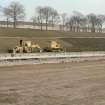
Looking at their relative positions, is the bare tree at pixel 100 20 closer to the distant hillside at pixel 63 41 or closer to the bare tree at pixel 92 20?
the bare tree at pixel 92 20

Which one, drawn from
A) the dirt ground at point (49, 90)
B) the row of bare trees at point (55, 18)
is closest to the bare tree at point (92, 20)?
the row of bare trees at point (55, 18)

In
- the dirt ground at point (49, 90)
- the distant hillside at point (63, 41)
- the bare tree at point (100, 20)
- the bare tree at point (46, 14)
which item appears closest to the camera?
the dirt ground at point (49, 90)

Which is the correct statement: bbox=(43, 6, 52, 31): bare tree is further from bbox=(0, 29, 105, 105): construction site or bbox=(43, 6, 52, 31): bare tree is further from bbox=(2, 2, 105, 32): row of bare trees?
bbox=(0, 29, 105, 105): construction site

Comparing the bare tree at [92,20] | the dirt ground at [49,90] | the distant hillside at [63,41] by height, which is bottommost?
the dirt ground at [49,90]

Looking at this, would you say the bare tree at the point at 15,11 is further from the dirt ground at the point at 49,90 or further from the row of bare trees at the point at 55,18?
the dirt ground at the point at 49,90

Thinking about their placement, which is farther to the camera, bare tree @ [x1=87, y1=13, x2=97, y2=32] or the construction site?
bare tree @ [x1=87, y1=13, x2=97, y2=32]

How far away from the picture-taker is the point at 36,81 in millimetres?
26453

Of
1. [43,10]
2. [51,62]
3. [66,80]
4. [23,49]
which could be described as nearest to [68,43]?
[23,49]

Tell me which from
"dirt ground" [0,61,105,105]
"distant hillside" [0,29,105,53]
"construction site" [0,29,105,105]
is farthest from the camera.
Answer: "distant hillside" [0,29,105,53]

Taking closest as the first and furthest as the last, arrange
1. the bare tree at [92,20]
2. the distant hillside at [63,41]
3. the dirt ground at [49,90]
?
the dirt ground at [49,90] → the distant hillside at [63,41] → the bare tree at [92,20]

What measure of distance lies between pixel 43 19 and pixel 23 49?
67.5 m

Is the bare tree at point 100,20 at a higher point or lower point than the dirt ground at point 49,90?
higher

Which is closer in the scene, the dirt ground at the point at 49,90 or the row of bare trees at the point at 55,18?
the dirt ground at the point at 49,90

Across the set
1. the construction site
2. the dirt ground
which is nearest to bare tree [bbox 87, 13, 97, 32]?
the construction site
